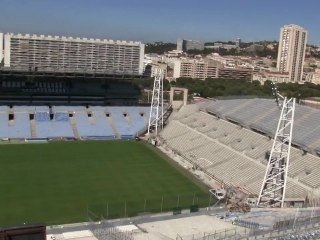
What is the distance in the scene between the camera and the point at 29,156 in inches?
1460

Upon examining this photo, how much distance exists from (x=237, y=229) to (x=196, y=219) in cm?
240

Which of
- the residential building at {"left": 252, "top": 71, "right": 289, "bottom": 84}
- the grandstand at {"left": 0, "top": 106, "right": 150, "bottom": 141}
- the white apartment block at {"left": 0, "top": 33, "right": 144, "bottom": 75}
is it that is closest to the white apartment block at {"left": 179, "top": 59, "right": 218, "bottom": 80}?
the residential building at {"left": 252, "top": 71, "right": 289, "bottom": 84}

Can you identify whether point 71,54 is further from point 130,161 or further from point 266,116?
point 266,116

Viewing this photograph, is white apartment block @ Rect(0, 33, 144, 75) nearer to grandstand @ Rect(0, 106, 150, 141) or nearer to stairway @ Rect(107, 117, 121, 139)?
grandstand @ Rect(0, 106, 150, 141)

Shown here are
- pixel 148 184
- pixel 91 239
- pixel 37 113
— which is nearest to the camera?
pixel 91 239

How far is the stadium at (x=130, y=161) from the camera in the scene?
68.0 feet

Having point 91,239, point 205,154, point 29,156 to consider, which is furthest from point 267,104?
point 91,239

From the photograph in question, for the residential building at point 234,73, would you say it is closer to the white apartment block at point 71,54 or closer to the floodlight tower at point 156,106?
the white apartment block at point 71,54

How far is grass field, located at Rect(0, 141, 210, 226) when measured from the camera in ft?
83.8

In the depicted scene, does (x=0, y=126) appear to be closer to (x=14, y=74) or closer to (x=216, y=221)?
(x=14, y=74)

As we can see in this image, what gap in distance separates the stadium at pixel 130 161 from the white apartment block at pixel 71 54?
0.22 meters

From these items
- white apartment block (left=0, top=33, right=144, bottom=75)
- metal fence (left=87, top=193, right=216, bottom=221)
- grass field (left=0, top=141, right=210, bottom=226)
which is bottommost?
grass field (left=0, top=141, right=210, bottom=226)

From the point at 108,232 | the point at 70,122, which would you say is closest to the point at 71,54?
the point at 70,122

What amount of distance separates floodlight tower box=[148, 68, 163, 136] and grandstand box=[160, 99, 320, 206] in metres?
1.18
